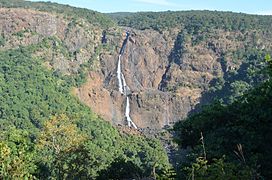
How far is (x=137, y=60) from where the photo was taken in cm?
8319

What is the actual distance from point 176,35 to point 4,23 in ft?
107

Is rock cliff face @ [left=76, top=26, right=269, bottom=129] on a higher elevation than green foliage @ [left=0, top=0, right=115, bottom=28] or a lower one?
lower

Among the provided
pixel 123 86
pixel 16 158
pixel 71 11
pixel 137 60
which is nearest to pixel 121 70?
pixel 137 60

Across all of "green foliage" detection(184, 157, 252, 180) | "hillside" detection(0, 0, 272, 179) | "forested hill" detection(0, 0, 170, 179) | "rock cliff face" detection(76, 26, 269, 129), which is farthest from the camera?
"rock cliff face" detection(76, 26, 269, 129)

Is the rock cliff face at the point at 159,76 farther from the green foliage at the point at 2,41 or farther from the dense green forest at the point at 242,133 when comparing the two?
the dense green forest at the point at 242,133

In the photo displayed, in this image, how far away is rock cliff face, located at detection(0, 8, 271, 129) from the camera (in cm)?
7531

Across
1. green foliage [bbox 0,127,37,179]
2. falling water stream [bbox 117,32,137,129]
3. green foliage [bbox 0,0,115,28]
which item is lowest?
falling water stream [bbox 117,32,137,129]

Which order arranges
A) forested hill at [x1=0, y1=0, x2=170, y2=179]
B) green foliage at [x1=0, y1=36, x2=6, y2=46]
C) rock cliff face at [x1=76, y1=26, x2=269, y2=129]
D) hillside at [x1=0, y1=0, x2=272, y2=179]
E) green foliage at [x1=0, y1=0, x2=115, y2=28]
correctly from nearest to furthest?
forested hill at [x1=0, y1=0, x2=170, y2=179] → hillside at [x1=0, y1=0, x2=272, y2=179] → green foliage at [x1=0, y1=36, x2=6, y2=46] → rock cliff face at [x1=76, y1=26, x2=269, y2=129] → green foliage at [x1=0, y1=0, x2=115, y2=28]

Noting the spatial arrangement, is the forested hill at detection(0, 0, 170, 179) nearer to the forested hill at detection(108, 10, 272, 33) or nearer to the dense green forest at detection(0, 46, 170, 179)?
the dense green forest at detection(0, 46, 170, 179)

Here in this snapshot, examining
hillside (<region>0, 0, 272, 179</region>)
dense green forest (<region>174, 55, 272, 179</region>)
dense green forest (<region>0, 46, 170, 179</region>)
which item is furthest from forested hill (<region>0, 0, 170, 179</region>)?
dense green forest (<region>174, 55, 272, 179</region>)

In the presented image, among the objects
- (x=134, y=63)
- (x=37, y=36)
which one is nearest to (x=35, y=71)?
(x=37, y=36)

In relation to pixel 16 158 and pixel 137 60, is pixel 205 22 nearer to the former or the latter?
pixel 137 60

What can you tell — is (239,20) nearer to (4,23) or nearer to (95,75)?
(95,75)

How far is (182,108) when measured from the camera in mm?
77062
